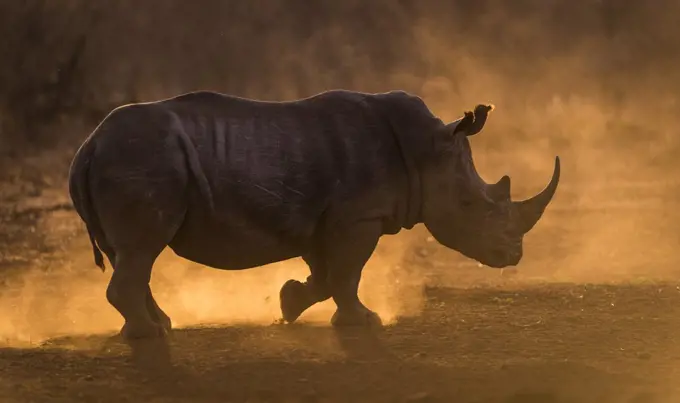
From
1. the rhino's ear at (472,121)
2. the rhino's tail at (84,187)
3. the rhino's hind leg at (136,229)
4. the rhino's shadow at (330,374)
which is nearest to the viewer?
the rhino's shadow at (330,374)

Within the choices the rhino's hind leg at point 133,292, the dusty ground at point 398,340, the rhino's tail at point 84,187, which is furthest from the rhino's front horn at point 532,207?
the rhino's tail at point 84,187

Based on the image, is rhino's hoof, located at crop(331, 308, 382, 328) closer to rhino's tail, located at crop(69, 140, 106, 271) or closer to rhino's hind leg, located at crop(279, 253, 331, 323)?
rhino's hind leg, located at crop(279, 253, 331, 323)

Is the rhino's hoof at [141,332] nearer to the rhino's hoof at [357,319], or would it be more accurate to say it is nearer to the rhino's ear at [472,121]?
the rhino's hoof at [357,319]

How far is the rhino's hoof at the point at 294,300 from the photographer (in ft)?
14.4

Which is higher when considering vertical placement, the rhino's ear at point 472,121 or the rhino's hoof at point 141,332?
the rhino's ear at point 472,121

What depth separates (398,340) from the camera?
3.76 meters

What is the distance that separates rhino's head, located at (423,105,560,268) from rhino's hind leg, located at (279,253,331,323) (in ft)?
1.83

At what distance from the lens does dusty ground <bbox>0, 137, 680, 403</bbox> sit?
2.97 metres

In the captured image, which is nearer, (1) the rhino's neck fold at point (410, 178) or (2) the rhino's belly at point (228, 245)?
(2) the rhino's belly at point (228, 245)

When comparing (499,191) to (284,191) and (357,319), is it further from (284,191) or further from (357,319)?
(284,191)

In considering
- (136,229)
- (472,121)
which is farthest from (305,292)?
(472,121)

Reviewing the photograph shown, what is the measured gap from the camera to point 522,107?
8.08 m

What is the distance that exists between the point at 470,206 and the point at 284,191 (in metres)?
0.95

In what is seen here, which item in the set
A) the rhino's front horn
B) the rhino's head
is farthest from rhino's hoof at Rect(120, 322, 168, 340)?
the rhino's front horn
